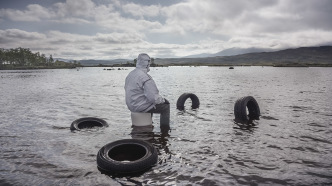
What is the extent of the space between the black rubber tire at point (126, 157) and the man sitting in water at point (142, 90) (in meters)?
2.14

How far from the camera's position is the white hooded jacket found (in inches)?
331

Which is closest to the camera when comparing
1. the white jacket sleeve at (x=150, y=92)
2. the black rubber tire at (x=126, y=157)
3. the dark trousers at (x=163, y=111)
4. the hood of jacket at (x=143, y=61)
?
the black rubber tire at (x=126, y=157)

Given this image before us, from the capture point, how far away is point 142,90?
8.73 metres

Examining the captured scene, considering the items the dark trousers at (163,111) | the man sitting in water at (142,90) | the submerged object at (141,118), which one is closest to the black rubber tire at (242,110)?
the dark trousers at (163,111)

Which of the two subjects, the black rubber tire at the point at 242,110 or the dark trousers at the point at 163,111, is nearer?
the dark trousers at the point at 163,111

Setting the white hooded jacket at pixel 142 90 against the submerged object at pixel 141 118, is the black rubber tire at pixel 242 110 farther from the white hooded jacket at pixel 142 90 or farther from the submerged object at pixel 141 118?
the submerged object at pixel 141 118

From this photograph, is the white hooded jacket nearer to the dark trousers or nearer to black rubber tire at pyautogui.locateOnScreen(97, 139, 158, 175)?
the dark trousers

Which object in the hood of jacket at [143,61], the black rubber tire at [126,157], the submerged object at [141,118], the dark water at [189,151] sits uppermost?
the hood of jacket at [143,61]

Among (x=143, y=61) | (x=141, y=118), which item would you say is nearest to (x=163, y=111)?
(x=141, y=118)

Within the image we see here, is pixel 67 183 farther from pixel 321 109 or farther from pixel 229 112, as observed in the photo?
pixel 321 109

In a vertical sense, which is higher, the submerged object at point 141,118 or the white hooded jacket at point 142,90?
the white hooded jacket at point 142,90

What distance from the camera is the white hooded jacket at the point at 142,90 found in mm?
8406

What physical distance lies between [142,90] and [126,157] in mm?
2832

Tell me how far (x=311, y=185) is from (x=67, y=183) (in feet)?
19.0
